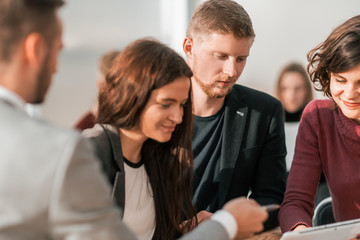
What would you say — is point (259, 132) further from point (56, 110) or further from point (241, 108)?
point (56, 110)

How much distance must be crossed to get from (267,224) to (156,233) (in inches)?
16.2

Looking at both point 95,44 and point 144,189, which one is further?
point 95,44

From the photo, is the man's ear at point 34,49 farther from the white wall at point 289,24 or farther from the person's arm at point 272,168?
the white wall at point 289,24

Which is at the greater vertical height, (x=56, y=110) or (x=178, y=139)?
(x=178, y=139)

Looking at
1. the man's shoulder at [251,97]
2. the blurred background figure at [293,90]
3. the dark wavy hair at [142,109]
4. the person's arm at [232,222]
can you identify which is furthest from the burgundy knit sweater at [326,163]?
the blurred background figure at [293,90]

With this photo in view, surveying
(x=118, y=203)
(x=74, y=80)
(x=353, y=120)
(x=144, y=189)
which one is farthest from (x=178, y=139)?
(x=74, y=80)

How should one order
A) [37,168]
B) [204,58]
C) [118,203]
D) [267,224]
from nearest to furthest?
1. [37,168]
2. [118,203]
3. [267,224]
4. [204,58]

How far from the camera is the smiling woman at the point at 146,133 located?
3.97 ft

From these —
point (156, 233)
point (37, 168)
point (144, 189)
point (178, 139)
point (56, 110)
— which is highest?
point (37, 168)

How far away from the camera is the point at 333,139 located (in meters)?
1.62

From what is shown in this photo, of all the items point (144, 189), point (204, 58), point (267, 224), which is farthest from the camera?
point (204, 58)

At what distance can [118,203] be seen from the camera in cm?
125

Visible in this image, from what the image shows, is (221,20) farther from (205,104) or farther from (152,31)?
(152,31)

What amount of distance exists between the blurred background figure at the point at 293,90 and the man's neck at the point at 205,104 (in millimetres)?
2096
